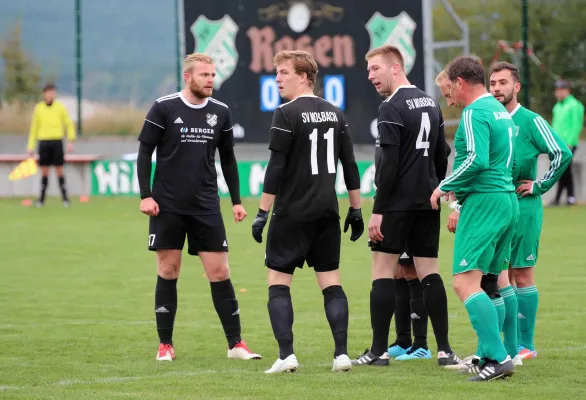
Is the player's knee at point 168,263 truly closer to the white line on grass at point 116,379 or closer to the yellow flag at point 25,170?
the white line on grass at point 116,379

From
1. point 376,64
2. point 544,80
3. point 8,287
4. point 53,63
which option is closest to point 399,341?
point 376,64

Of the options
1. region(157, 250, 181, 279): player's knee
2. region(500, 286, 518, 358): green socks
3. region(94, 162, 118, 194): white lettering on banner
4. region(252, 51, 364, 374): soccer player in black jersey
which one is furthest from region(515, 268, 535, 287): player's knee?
region(94, 162, 118, 194): white lettering on banner

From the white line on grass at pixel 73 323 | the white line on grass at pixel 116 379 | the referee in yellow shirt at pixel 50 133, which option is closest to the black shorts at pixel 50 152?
the referee in yellow shirt at pixel 50 133

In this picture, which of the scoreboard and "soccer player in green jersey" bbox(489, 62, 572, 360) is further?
the scoreboard

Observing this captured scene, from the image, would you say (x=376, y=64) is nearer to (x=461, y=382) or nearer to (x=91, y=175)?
(x=461, y=382)

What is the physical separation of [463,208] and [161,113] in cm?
227

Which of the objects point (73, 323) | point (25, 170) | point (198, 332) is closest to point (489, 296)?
point (198, 332)

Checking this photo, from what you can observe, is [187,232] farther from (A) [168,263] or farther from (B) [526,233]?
(B) [526,233]

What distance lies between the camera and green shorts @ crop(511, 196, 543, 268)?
7.94m

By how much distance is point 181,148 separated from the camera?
26.9ft

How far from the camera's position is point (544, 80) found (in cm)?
Result: 2694

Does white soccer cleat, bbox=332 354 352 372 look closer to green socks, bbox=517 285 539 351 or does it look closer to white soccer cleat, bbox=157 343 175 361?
white soccer cleat, bbox=157 343 175 361

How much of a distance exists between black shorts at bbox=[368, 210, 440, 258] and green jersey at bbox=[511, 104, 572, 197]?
68 centimetres

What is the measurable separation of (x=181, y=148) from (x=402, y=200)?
63.0 inches
